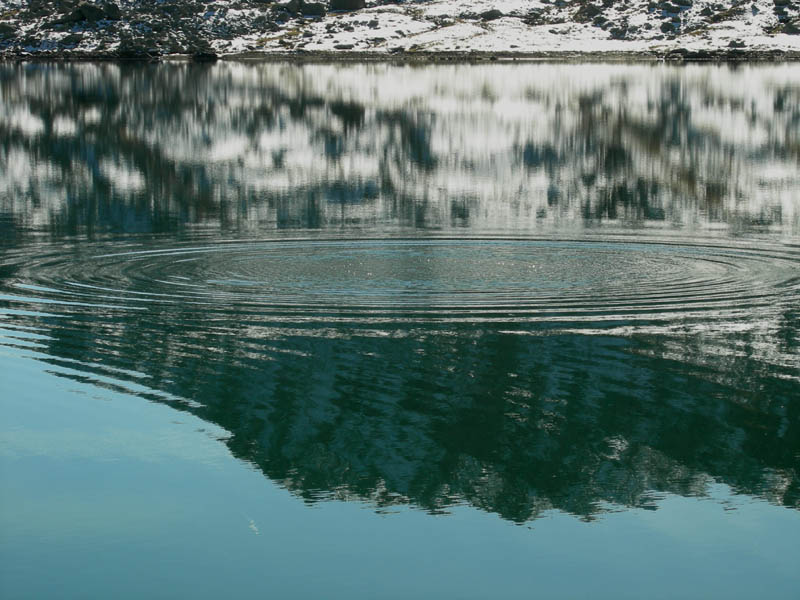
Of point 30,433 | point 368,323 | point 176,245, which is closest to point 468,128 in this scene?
point 176,245

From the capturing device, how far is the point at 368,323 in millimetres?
17812

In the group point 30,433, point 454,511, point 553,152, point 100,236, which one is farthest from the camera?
point 553,152

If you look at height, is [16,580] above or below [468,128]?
below

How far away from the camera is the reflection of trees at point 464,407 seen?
11594 millimetres

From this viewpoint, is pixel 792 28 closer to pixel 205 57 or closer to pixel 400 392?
pixel 205 57

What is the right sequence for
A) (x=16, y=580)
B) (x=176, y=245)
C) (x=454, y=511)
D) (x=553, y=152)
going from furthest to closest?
(x=553, y=152) → (x=176, y=245) → (x=454, y=511) → (x=16, y=580)

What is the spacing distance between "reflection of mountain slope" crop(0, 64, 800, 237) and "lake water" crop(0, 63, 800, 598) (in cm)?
41

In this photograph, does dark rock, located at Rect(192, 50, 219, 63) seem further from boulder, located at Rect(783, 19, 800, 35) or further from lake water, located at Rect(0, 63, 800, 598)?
lake water, located at Rect(0, 63, 800, 598)

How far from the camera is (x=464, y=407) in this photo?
13930 millimetres

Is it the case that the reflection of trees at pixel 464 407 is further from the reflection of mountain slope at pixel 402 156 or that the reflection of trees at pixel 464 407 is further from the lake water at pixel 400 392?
the reflection of mountain slope at pixel 402 156

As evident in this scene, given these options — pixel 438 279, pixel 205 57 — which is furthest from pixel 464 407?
pixel 205 57

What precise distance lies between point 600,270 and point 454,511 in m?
11.5

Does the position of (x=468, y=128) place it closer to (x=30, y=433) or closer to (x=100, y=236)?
(x=100, y=236)

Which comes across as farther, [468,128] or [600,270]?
[468,128]
